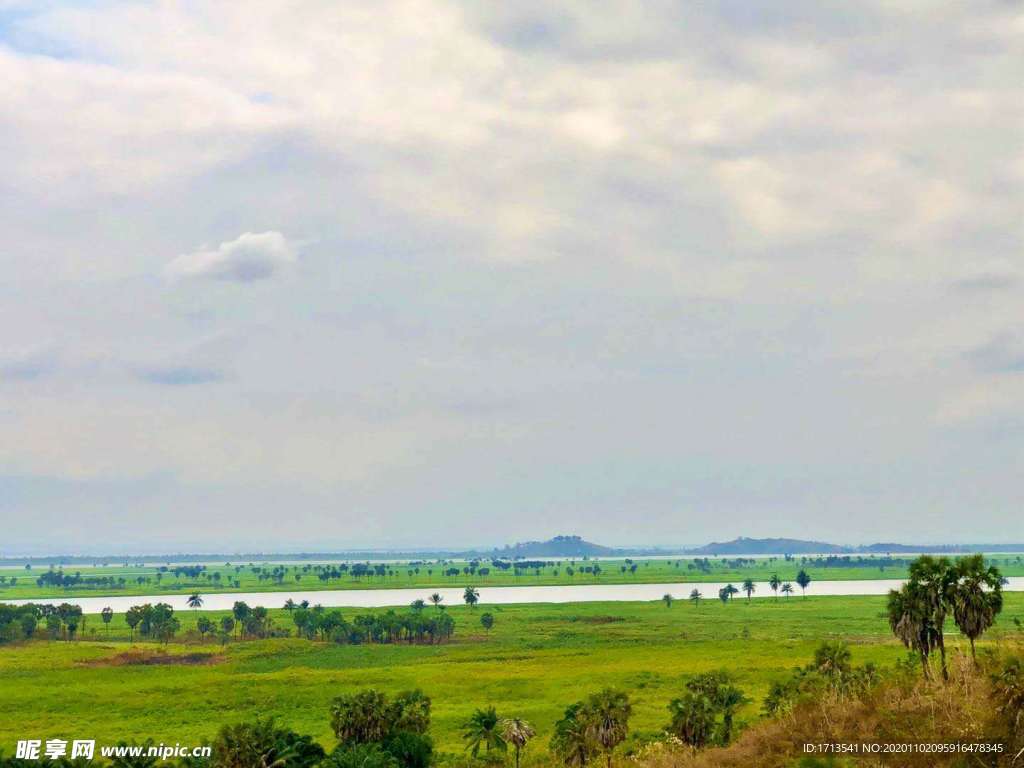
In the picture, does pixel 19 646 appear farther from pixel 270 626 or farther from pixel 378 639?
pixel 378 639

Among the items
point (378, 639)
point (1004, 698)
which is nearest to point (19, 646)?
point (378, 639)

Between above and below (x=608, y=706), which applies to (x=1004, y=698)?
above

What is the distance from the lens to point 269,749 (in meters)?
44.3

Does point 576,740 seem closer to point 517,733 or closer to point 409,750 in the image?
point 517,733

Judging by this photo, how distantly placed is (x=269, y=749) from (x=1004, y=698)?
33.4 m

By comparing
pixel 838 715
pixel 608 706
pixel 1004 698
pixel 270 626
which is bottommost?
pixel 270 626

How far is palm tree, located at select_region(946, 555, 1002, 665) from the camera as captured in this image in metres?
48.7

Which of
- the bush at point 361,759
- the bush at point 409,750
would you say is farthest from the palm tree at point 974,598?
the bush at point 361,759

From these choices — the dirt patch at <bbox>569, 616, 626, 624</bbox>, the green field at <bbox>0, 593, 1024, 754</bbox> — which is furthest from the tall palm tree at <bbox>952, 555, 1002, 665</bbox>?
the dirt patch at <bbox>569, 616, 626, 624</bbox>

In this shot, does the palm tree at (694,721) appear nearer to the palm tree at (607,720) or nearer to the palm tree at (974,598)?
the palm tree at (607,720)

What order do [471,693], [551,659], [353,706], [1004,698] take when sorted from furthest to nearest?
[551,659] → [471,693] → [353,706] → [1004,698]

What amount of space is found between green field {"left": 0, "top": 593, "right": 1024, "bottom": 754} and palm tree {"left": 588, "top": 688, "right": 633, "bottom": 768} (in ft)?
61.2

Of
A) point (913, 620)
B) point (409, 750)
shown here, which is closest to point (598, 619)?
point (409, 750)

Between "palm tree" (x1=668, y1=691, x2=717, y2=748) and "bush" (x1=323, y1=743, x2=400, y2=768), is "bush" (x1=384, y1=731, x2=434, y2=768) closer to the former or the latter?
"bush" (x1=323, y1=743, x2=400, y2=768)
